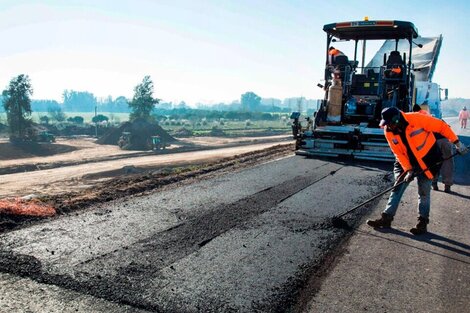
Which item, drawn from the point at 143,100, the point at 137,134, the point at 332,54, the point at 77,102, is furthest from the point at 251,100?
the point at 332,54

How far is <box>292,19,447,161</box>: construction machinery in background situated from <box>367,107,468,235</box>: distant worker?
15.2 feet

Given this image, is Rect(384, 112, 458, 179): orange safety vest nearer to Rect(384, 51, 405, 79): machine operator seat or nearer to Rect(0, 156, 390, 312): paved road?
Rect(0, 156, 390, 312): paved road

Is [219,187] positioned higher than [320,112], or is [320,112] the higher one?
[320,112]

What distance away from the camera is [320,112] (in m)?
10.6

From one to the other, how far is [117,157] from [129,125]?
11.1 meters

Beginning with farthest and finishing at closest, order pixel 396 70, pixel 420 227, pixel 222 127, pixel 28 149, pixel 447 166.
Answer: pixel 222 127, pixel 28 149, pixel 396 70, pixel 447 166, pixel 420 227

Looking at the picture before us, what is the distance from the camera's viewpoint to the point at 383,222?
4.87m

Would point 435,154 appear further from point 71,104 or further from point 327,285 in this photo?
point 71,104

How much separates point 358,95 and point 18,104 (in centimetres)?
3397

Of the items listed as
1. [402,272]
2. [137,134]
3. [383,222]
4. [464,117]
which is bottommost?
[137,134]

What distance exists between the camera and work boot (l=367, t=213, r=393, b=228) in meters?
4.86

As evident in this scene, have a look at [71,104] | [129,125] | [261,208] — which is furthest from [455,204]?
[71,104]

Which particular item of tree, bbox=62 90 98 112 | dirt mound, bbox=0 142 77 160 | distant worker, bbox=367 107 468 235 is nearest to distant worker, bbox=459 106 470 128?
distant worker, bbox=367 107 468 235

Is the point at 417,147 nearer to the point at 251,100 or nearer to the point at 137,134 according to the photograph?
the point at 137,134
